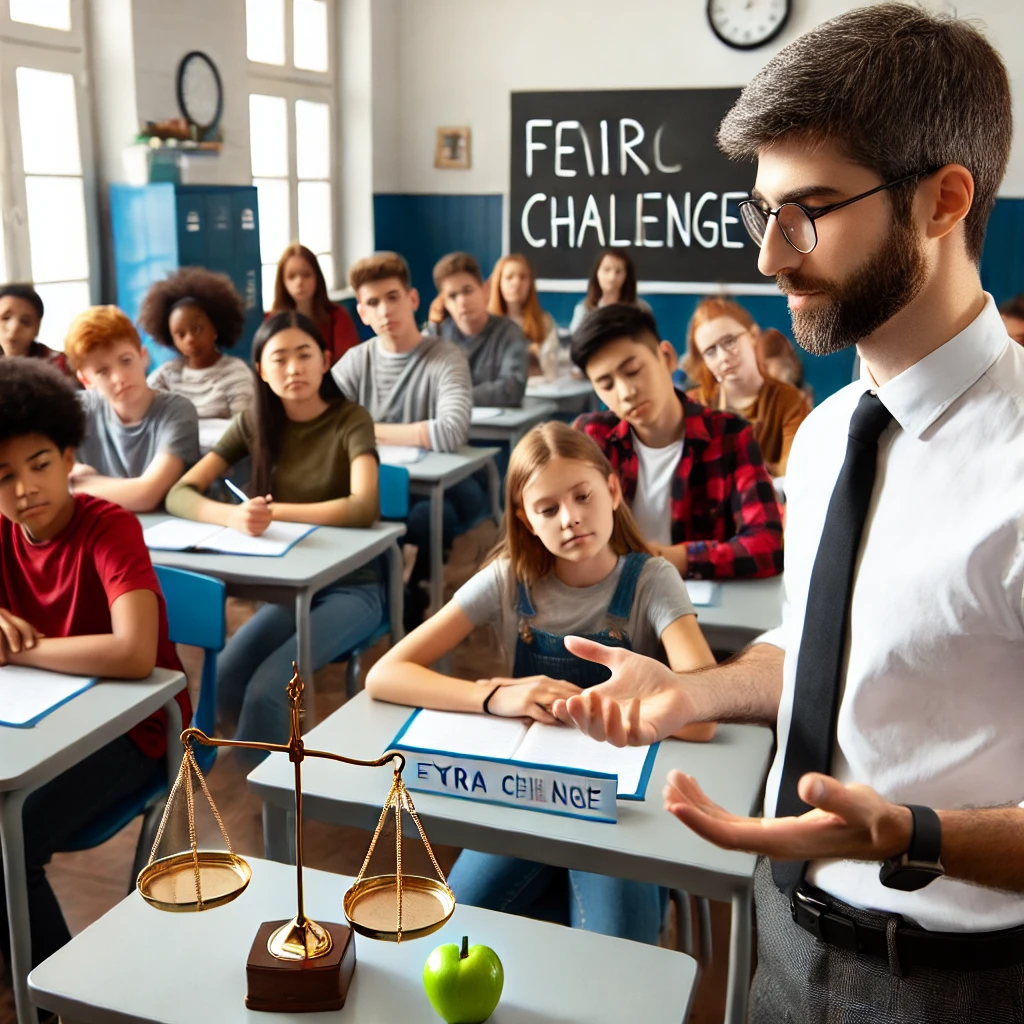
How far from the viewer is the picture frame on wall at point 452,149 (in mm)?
8367

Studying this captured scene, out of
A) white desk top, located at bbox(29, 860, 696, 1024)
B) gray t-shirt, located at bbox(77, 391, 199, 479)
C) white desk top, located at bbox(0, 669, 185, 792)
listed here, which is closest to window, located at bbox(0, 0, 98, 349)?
gray t-shirt, located at bbox(77, 391, 199, 479)

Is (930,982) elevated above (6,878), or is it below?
above

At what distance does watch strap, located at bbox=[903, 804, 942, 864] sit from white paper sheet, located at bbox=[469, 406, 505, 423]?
13.0 feet

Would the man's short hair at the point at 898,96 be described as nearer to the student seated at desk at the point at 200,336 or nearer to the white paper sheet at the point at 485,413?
the student seated at desk at the point at 200,336

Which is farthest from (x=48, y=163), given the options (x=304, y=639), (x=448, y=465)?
(x=304, y=639)

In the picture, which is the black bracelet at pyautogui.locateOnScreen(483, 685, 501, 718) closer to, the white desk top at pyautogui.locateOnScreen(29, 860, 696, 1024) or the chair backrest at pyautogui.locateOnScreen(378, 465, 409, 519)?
the white desk top at pyautogui.locateOnScreen(29, 860, 696, 1024)

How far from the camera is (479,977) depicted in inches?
45.6

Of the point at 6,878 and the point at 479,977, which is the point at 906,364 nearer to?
the point at 479,977

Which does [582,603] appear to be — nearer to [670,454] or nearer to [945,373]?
[670,454]

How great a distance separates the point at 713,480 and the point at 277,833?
1482 mm

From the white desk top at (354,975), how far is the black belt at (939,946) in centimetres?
23

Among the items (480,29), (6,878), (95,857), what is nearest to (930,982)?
(6,878)

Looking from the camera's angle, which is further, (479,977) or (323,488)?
(323,488)

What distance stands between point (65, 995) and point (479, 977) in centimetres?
47
